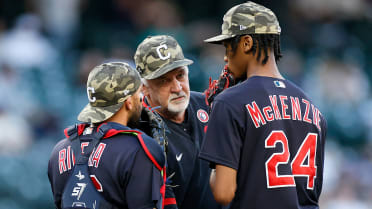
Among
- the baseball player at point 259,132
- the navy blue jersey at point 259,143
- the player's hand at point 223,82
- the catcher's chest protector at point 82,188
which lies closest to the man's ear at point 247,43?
the baseball player at point 259,132

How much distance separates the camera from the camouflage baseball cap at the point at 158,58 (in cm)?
384

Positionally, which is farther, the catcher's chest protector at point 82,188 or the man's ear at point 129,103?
the man's ear at point 129,103

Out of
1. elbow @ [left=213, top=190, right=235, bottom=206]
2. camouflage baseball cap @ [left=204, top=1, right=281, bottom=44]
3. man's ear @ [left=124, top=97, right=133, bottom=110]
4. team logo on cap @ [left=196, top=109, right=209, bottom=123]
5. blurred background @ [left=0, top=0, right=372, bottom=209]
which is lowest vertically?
blurred background @ [left=0, top=0, right=372, bottom=209]

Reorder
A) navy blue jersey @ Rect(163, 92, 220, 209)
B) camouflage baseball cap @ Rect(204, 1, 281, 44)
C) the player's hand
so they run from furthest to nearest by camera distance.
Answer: navy blue jersey @ Rect(163, 92, 220, 209) → the player's hand → camouflage baseball cap @ Rect(204, 1, 281, 44)

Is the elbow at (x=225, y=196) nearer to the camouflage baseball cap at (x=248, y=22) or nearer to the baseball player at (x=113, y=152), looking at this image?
the baseball player at (x=113, y=152)

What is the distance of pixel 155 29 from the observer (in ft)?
30.7

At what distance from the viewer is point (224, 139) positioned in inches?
118

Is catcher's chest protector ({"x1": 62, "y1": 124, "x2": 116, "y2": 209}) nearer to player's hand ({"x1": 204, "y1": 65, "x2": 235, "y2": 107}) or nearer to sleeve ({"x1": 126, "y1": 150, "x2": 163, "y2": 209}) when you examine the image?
sleeve ({"x1": 126, "y1": 150, "x2": 163, "y2": 209})

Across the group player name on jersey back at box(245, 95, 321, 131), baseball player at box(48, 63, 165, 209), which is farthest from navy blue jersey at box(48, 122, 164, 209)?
player name on jersey back at box(245, 95, 321, 131)

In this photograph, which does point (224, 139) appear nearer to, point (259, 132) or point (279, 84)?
point (259, 132)

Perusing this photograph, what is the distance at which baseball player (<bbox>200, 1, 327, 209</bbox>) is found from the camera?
302cm

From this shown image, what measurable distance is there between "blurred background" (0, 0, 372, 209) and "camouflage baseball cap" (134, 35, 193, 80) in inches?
142

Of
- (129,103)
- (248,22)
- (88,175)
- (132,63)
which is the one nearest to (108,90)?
(129,103)

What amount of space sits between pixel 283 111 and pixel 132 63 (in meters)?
5.89
